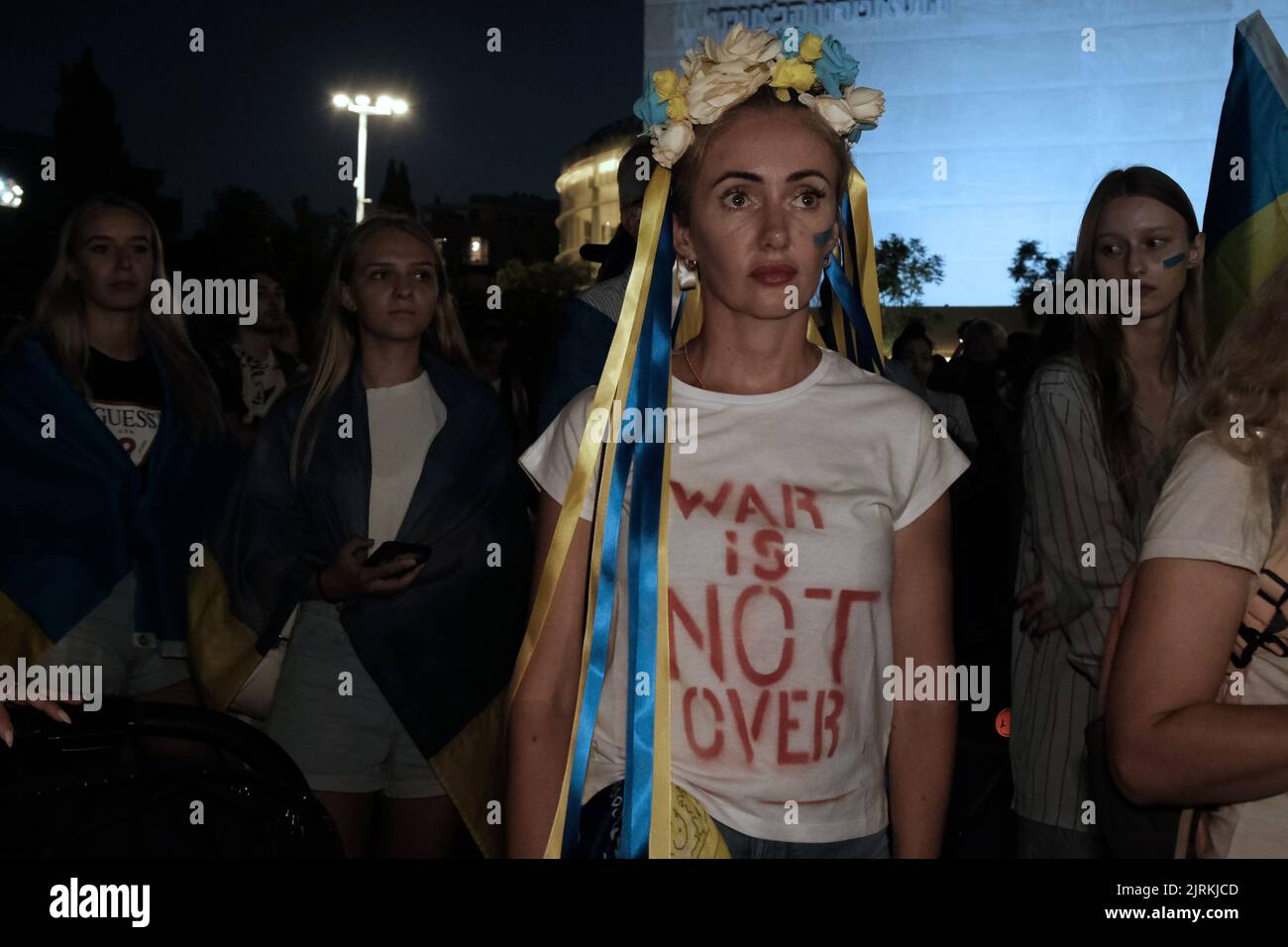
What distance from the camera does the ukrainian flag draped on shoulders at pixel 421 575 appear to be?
12.0 ft

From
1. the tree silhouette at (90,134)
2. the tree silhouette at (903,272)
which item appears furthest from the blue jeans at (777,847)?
the tree silhouette at (903,272)

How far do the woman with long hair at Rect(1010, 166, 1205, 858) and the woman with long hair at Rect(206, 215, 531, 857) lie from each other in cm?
135

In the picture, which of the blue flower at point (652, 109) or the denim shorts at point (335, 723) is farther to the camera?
the denim shorts at point (335, 723)

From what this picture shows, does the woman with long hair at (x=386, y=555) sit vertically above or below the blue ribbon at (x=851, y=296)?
below

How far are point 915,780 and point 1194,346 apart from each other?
5.89ft

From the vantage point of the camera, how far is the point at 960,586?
836 centimetres

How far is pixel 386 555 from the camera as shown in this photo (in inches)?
142

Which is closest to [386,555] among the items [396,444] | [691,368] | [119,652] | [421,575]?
[421,575]

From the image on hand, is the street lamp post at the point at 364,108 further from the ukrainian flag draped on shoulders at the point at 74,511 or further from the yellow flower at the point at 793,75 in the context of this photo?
the yellow flower at the point at 793,75

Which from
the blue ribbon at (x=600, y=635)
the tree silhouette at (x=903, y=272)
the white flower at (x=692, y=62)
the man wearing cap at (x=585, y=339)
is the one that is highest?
the tree silhouette at (x=903, y=272)

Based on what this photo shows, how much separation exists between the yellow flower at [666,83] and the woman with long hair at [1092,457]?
1576mm

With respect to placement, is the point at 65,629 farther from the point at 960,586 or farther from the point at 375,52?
the point at 960,586

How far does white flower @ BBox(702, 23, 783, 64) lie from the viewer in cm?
221
